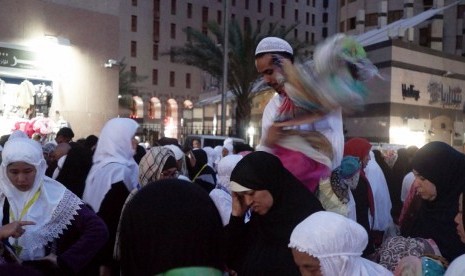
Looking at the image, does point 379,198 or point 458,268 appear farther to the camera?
point 379,198

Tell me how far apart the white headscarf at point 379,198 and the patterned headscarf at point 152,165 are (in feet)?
8.70

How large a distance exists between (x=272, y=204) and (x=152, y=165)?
1479 mm

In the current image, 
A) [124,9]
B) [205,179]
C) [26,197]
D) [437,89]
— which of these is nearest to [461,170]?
[26,197]

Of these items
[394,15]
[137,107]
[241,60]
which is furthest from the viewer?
[137,107]

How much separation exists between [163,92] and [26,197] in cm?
5576

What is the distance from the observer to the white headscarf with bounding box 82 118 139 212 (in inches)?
179

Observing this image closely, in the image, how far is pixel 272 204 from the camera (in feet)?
9.93

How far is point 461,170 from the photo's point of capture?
399 cm

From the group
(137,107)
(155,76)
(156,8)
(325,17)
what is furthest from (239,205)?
(325,17)

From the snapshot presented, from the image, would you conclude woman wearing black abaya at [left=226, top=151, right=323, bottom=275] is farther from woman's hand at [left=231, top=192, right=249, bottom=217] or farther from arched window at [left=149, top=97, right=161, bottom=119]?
arched window at [left=149, top=97, right=161, bottom=119]

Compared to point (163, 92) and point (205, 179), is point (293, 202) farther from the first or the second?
point (163, 92)

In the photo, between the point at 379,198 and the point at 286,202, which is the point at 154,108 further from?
the point at 286,202

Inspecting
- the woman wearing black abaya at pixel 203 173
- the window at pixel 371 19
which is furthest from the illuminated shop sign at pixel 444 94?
the woman wearing black abaya at pixel 203 173

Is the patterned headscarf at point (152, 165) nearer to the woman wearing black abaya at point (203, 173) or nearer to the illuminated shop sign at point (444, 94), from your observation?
the woman wearing black abaya at point (203, 173)
